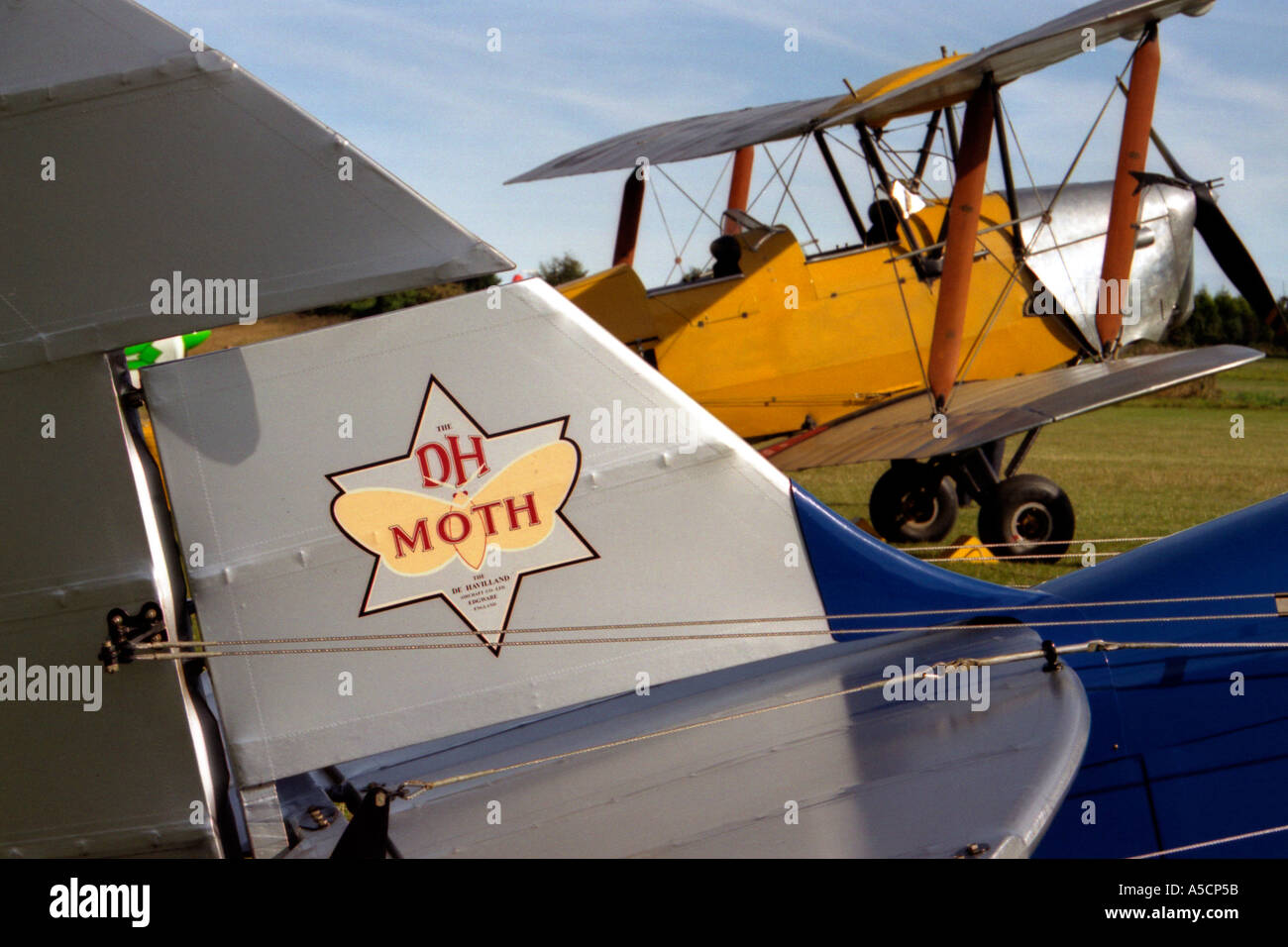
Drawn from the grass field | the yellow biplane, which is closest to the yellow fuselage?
the yellow biplane

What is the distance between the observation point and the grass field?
10.3m

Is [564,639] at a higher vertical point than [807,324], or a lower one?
lower

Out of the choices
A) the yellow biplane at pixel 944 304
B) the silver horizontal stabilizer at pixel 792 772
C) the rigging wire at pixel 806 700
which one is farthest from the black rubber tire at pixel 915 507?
the rigging wire at pixel 806 700

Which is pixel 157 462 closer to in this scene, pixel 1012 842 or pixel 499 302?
pixel 499 302

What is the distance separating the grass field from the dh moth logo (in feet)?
11.9

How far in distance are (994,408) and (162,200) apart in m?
7.59

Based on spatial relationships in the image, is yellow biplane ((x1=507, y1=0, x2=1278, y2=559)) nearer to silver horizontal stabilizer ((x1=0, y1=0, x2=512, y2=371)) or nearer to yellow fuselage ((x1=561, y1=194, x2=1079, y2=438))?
yellow fuselage ((x1=561, y1=194, x2=1079, y2=438))

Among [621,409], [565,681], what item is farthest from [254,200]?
[565,681]

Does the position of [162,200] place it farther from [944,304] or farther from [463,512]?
[944,304]

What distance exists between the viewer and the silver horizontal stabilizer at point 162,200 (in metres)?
2.36

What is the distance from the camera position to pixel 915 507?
399 inches

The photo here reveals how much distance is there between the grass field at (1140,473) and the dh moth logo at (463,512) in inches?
142

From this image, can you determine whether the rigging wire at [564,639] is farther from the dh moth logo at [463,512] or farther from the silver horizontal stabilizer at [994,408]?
the silver horizontal stabilizer at [994,408]

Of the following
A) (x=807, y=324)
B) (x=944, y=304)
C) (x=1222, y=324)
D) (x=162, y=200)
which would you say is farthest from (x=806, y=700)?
(x=1222, y=324)
